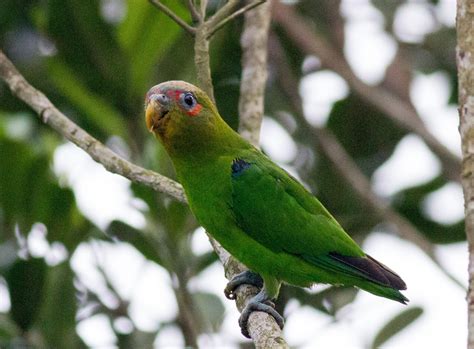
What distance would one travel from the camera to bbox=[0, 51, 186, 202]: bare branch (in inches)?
157

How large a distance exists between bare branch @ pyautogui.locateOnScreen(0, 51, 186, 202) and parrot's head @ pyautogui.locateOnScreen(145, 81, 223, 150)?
18 centimetres

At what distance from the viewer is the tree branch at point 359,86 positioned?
5.19 metres

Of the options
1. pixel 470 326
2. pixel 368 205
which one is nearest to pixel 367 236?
pixel 368 205

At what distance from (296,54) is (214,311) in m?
1.64

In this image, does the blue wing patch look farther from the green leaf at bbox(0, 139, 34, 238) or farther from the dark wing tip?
the green leaf at bbox(0, 139, 34, 238)

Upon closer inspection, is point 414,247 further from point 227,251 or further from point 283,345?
point 283,345

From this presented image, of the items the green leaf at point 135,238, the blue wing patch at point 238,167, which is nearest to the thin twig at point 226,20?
the blue wing patch at point 238,167

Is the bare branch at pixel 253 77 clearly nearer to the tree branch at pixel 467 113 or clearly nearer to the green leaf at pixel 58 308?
the green leaf at pixel 58 308

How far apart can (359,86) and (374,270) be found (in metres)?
1.69

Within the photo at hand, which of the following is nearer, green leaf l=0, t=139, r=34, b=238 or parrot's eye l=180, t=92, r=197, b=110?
parrot's eye l=180, t=92, r=197, b=110

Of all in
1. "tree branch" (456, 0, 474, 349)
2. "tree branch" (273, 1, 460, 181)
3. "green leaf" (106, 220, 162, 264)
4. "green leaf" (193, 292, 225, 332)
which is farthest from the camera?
"green leaf" (193, 292, 225, 332)

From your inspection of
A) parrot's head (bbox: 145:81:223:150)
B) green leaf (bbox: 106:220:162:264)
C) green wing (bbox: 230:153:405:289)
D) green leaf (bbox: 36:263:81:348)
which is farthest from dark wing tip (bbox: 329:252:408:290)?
green leaf (bbox: 36:263:81:348)

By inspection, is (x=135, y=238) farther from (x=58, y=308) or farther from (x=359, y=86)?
(x=359, y=86)

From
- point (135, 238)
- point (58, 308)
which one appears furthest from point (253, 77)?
point (58, 308)
